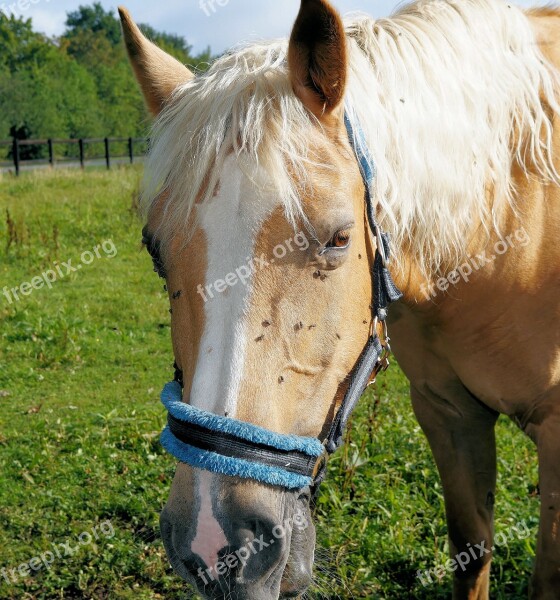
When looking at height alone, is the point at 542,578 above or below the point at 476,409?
below

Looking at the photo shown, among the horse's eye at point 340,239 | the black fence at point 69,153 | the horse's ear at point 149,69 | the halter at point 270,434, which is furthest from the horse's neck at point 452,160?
the black fence at point 69,153

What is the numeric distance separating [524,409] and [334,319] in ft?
3.30

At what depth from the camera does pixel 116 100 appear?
38.6 m

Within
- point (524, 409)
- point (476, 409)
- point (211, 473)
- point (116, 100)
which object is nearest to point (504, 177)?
point (524, 409)

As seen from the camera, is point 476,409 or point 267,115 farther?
point 476,409

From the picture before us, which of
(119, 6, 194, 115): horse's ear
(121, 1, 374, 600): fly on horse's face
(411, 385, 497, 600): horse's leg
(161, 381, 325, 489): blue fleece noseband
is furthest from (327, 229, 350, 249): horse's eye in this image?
(411, 385, 497, 600): horse's leg

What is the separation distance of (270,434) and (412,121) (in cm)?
94

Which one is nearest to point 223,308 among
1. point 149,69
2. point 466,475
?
point 149,69

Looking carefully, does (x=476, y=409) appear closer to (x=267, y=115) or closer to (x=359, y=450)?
(x=359, y=450)

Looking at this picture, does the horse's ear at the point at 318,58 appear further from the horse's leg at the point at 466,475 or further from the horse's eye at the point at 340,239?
the horse's leg at the point at 466,475

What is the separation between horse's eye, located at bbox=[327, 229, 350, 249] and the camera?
5.51 ft

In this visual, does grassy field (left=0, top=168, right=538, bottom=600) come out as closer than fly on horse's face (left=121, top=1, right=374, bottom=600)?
No

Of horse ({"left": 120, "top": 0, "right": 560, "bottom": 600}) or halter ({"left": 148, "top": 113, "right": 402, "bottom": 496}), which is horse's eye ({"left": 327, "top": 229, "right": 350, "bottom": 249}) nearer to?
horse ({"left": 120, "top": 0, "right": 560, "bottom": 600})

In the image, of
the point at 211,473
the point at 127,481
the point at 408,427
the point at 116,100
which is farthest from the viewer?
the point at 116,100
